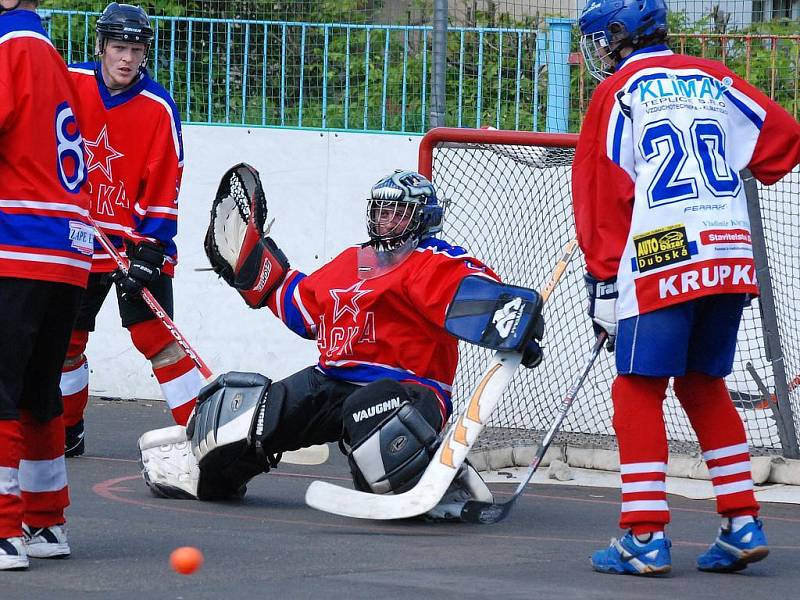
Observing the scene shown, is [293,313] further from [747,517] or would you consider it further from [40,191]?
[747,517]

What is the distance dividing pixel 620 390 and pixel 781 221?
3.31 meters

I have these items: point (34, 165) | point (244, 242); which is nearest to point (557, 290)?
point (244, 242)

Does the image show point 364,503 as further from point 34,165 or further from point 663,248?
point 34,165

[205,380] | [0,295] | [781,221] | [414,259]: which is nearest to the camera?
[0,295]

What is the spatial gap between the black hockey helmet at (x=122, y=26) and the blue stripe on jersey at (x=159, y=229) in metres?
0.76

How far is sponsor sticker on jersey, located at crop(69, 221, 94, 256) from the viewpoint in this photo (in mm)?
4184

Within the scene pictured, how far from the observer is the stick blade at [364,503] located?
4953mm

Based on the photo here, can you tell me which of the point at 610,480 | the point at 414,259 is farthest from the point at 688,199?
the point at 610,480

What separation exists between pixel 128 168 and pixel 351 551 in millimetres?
2491

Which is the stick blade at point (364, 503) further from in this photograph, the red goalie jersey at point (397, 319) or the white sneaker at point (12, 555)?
the white sneaker at point (12, 555)

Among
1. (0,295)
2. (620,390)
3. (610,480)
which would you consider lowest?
(610,480)

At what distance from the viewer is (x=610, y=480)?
6461mm

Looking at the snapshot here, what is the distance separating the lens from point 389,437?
506 cm

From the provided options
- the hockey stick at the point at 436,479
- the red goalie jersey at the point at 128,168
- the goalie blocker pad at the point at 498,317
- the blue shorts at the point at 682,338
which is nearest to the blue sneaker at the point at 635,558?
the blue shorts at the point at 682,338
